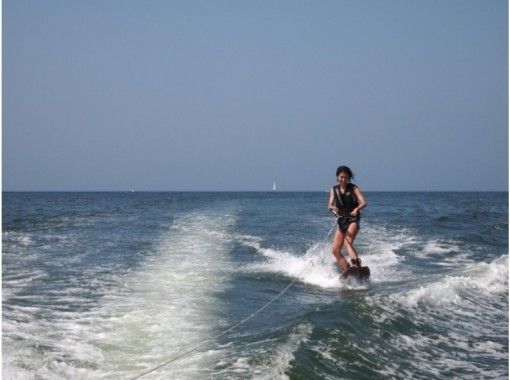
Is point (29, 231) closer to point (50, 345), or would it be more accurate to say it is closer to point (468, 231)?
point (50, 345)

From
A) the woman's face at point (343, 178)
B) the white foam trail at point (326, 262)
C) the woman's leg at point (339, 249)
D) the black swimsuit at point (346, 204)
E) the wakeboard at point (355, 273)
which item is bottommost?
the white foam trail at point (326, 262)

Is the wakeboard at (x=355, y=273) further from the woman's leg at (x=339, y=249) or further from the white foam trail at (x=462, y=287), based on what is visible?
the white foam trail at (x=462, y=287)

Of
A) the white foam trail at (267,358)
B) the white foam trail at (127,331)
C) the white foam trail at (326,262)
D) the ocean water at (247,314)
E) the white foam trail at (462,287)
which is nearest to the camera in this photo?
the white foam trail at (267,358)

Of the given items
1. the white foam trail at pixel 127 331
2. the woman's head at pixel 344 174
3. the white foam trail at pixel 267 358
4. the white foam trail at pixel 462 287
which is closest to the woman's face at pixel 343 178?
the woman's head at pixel 344 174

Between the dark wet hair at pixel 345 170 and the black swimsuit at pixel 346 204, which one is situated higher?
the dark wet hair at pixel 345 170

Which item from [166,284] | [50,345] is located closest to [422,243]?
[166,284]

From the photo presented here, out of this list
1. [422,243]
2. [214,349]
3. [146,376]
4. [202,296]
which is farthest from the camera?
[422,243]

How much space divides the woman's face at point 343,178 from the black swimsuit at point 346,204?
11 centimetres

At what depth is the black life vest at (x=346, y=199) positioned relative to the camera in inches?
386

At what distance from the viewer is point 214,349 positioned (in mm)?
5750

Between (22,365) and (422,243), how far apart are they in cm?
1438

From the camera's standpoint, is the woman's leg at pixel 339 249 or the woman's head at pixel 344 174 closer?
the woman's head at pixel 344 174

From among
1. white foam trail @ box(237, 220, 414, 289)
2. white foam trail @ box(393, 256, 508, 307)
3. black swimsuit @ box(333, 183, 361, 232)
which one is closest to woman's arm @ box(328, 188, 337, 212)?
black swimsuit @ box(333, 183, 361, 232)

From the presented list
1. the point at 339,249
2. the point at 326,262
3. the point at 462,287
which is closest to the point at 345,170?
the point at 339,249
